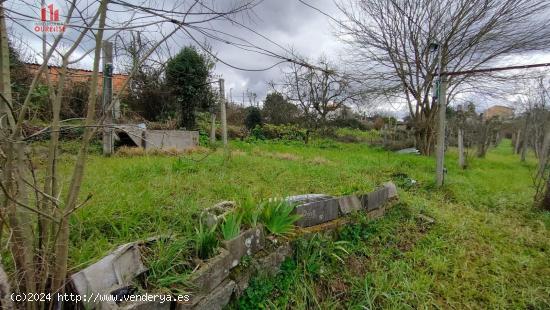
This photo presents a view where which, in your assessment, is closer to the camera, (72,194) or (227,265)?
(72,194)

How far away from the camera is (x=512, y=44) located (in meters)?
7.72

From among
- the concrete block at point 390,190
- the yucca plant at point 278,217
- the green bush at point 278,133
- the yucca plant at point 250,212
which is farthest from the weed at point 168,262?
the green bush at point 278,133

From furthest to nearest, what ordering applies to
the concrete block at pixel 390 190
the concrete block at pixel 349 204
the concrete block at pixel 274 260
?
the concrete block at pixel 390 190, the concrete block at pixel 349 204, the concrete block at pixel 274 260

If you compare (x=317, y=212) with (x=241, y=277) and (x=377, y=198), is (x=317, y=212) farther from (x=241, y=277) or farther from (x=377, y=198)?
(x=377, y=198)

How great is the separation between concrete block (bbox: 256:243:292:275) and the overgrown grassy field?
7 cm

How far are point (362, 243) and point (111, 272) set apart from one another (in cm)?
213

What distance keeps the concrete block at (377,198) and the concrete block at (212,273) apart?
1869 mm

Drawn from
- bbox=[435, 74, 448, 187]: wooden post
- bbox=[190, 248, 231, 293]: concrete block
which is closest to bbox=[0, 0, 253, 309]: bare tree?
bbox=[190, 248, 231, 293]: concrete block

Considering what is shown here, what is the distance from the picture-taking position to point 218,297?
1502 mm

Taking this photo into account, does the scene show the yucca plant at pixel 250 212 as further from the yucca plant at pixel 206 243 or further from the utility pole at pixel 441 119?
the utility pole at pixel 441 119

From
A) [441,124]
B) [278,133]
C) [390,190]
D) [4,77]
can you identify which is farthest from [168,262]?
[278,133]

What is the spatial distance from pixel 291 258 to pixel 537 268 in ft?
8.21

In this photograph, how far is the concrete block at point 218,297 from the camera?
4.63 ft

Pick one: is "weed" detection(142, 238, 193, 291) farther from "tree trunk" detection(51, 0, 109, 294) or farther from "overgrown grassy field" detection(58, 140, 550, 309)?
"tree trunk" detection(51, 0, 109, 294)
